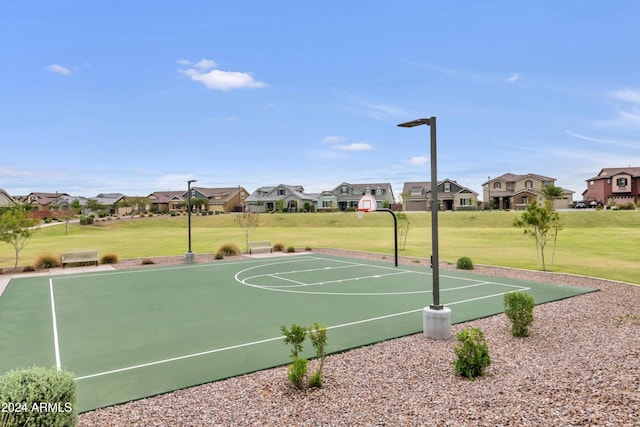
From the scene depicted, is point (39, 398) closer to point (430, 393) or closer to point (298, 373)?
point (298, 373)

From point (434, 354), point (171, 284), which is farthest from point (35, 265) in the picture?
point (434, 354)

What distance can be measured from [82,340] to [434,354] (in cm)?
724

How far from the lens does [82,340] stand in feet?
29.3

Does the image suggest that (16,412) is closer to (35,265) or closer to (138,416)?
(138,416)

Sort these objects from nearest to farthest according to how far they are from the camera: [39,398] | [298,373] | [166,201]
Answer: [39,398], [298,373], [166,201]

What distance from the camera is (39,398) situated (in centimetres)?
405

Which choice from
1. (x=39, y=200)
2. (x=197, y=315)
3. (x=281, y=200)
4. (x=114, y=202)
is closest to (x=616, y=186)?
(x=281, y=200)

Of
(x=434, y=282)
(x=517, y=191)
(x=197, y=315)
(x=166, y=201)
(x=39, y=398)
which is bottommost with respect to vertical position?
(x=197, y=315)

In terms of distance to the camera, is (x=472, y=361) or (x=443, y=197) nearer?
(x=472, y=361)

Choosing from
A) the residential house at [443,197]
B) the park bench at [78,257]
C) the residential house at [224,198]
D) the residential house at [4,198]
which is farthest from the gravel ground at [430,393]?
the residential house at [224,198]

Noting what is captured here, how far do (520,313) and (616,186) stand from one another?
75.8m

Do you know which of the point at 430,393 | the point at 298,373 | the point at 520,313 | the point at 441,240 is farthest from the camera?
the point at 441,240

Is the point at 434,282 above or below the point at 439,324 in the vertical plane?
above

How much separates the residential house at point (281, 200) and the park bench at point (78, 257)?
55583 millimetres
